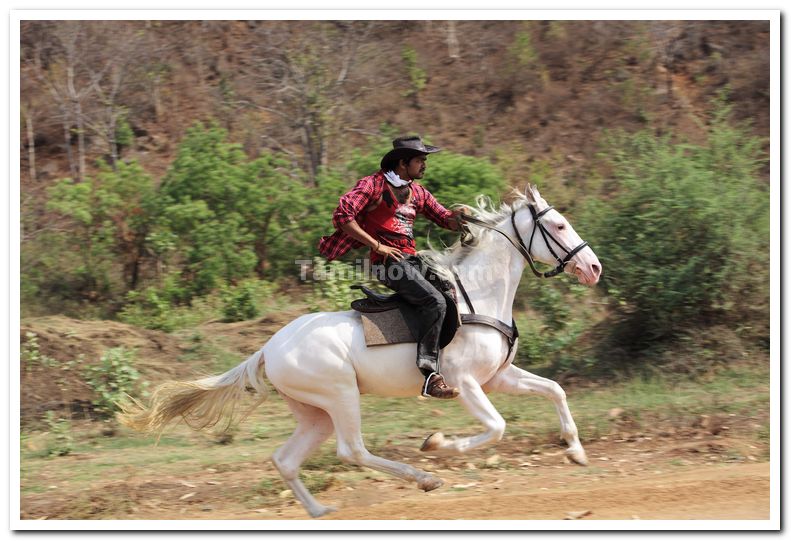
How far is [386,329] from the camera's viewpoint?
6.28 meters

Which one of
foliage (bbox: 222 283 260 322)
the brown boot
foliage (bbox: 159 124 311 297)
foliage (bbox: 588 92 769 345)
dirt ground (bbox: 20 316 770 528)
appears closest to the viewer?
the brown boot

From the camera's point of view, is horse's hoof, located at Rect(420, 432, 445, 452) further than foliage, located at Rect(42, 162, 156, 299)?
No

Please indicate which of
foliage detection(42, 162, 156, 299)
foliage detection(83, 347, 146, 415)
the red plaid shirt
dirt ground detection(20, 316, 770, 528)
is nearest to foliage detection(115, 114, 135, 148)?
foliage detection(42, 162, 156, 299)

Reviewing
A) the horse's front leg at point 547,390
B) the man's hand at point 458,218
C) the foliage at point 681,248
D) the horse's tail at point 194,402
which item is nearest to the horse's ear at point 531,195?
the man's hand at point 458,218

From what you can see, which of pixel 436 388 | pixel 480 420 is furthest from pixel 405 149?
pixel 480 420

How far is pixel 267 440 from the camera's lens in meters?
9.11

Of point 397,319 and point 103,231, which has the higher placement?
point 103,231

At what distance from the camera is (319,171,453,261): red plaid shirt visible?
613cm

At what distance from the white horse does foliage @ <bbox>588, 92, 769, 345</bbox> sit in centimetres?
420

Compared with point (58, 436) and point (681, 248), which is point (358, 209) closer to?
point (58, 436)

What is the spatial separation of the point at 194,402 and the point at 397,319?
5.90 feet

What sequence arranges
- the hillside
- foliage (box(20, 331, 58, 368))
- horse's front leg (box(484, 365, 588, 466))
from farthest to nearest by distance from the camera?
the hillside → foliage (box(20, 331, 58, 368)) → horse's front leg (box(484, 365, 588, 466))

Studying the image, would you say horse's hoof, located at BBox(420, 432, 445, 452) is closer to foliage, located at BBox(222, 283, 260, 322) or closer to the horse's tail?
the horse's tail

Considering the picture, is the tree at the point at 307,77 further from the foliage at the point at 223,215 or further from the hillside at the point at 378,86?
the foliage at the point at 223,215
